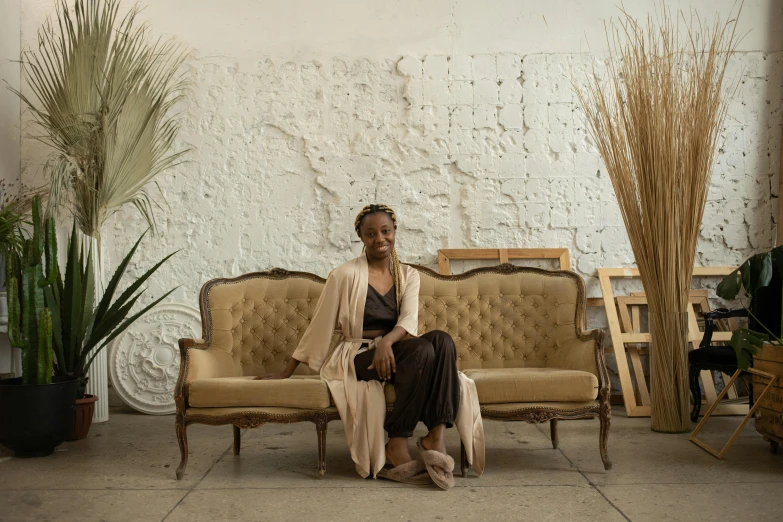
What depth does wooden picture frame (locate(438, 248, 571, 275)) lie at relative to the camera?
5148 millimetres

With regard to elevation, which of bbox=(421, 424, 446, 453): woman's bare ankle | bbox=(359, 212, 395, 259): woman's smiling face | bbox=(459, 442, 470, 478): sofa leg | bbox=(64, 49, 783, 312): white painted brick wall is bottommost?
bbox=(459, 442, 470, 478): sofa leg

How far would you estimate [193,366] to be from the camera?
3594mm

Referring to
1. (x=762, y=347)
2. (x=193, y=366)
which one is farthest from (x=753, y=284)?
(x=193, y=366)

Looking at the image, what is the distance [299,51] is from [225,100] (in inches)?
24.5

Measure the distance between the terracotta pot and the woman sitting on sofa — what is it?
140cm

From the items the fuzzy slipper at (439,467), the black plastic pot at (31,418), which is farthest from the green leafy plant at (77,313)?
the fuzzy slipper at (439,467)

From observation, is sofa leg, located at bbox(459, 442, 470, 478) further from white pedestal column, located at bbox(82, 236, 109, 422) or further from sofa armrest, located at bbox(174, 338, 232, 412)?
white pedestal column, located at bbox(82, 236, 109, 422)

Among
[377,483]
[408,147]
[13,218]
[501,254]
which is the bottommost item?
[377,483]

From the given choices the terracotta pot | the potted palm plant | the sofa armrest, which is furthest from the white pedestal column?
the sofa armrest

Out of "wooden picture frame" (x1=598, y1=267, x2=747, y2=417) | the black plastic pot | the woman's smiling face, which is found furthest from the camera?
"wooden picture frame" (x1=598, y1=267, x2=747, y2=417)

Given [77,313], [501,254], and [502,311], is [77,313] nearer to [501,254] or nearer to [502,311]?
[502,311]

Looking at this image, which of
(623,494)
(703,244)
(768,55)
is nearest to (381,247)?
(623,494)

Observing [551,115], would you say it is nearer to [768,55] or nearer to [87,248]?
[768,55]

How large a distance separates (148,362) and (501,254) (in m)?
2.47
